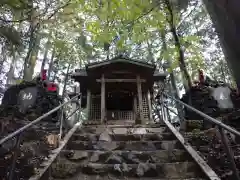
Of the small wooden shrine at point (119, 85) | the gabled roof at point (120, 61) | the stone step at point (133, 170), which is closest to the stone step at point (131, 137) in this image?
the stone step at point (133, 170)

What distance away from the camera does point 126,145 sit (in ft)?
15.0

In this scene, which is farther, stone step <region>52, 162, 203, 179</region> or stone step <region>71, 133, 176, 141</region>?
stone step <region>71, 133, 176, 141</region>

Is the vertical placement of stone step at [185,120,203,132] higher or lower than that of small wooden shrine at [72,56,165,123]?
lower

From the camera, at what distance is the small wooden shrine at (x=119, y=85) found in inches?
401

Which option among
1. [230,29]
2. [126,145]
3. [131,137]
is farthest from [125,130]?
[230,29]

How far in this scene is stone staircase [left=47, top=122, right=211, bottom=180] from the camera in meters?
3.41

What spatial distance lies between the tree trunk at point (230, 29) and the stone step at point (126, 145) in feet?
9.92

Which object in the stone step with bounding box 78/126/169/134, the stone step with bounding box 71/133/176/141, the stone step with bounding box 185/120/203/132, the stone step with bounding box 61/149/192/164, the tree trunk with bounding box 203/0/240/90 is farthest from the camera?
the stone step with bounding box 185/120/203/132

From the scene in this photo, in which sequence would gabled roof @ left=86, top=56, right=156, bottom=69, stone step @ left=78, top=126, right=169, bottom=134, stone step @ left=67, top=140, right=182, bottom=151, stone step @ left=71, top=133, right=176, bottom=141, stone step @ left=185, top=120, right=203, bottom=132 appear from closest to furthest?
stone step @ left=67, top=140, right=182, bottom=151 < stone step @ left=71, top=133, right=176, bottom=141 < stone step @ left=78, top=126, right=169, bottom=134 < stone step @ left=185, top=120, right=203, bottom=132 < gabled roof @ left=86, top=56, right=156, bottom=69

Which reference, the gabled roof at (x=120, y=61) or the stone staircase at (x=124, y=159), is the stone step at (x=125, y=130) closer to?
the stone staircase at (x=124, y=159)

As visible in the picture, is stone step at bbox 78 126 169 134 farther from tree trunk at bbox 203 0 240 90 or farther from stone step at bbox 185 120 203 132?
tree trunk at bbox 203 0 240 90

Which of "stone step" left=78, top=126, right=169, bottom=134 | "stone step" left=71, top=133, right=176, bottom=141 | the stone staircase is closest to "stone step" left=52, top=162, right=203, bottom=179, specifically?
the stone staircase

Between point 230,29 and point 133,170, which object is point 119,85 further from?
point 230,29

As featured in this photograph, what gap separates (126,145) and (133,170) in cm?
109
